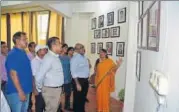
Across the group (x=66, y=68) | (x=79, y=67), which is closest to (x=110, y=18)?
(x=66, y=68)

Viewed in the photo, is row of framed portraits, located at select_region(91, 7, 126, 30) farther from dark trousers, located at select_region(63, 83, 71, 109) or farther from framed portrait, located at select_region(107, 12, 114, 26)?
dark trousers, located at select_region(63, 83, 71, 109)

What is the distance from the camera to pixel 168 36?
5.56ft

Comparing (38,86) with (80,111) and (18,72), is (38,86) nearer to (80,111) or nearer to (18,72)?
(18,72)

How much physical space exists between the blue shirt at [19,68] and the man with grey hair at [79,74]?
1392 mm

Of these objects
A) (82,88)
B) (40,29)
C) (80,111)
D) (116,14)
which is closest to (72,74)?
(82,88)

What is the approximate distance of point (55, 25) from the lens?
30.1ft

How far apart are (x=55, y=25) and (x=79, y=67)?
4.96m

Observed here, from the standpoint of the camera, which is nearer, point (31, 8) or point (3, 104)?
point (3, 104)

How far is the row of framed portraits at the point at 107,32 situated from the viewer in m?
6.48

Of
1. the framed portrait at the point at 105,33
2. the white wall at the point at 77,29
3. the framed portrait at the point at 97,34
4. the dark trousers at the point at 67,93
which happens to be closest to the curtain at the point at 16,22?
the white wall at the point at 77,29

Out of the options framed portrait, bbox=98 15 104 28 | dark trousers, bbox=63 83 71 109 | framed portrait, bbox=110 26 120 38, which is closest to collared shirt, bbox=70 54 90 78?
dark trousers, bbox=63 83 71 109

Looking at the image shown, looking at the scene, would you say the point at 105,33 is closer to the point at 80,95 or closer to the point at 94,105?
the point at 94,105

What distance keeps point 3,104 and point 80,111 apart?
258 centimetres

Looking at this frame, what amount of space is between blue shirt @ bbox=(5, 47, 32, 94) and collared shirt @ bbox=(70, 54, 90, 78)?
138cm
